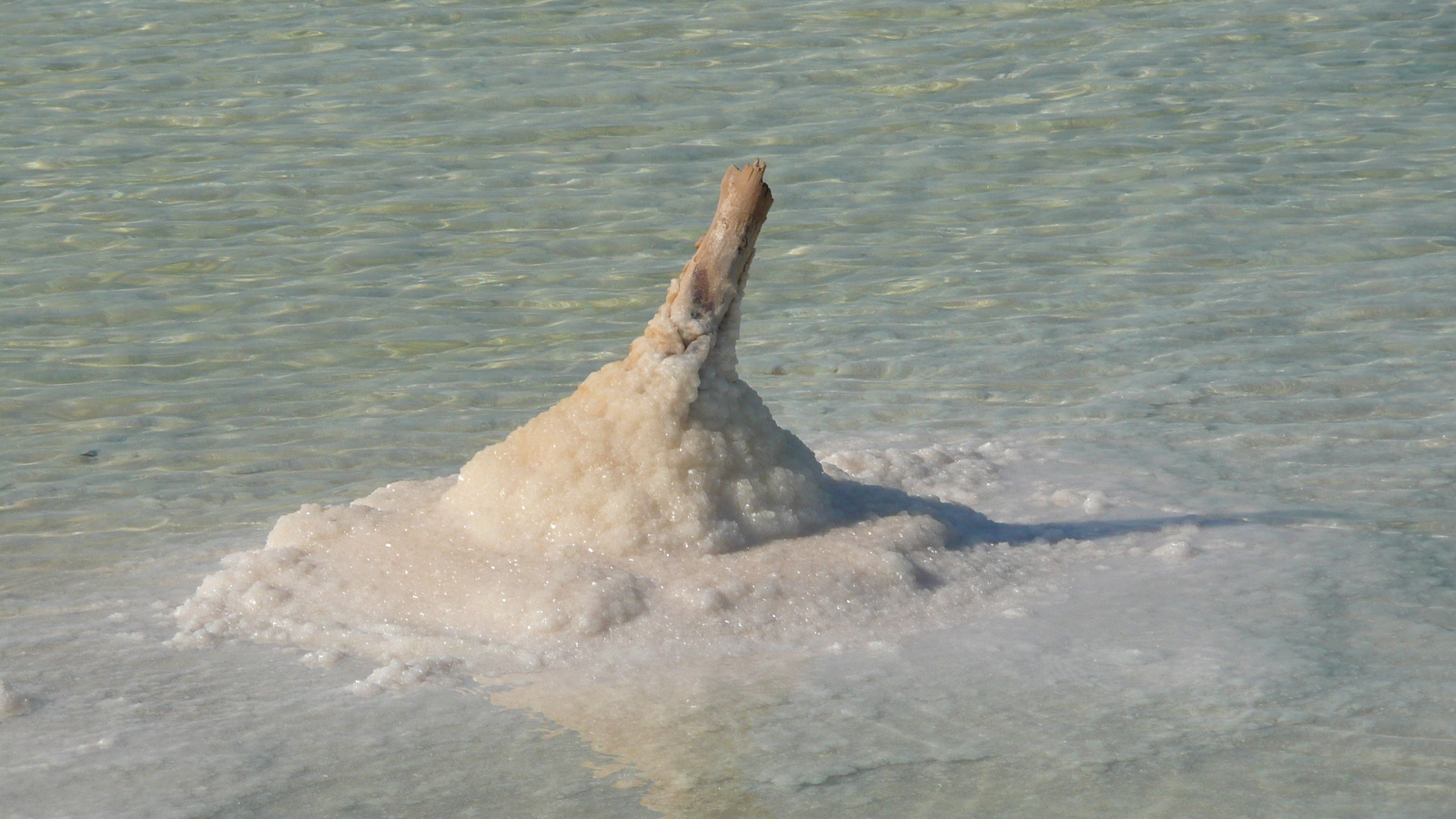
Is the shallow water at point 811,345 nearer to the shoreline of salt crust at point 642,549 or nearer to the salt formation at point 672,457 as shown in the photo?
the shoreline of salt crust at point 642,549

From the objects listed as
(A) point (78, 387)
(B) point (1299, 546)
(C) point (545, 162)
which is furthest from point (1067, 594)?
(C) point (545, 162)

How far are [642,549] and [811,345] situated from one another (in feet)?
8.20

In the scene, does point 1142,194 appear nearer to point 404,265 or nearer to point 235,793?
point 404,265

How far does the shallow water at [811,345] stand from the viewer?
3062 mm

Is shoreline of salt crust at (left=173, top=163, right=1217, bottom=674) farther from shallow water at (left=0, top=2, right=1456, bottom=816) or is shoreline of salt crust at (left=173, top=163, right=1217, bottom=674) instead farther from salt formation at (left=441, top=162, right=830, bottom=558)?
shallow water at (left=0, top=2, right=1456, bottom=816)

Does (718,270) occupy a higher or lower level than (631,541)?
higher

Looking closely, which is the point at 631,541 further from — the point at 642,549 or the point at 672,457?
the point at 672,457

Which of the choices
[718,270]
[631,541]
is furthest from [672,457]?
[718,270]

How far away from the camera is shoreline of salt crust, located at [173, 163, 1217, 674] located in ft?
11.4

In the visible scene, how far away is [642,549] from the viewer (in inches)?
143

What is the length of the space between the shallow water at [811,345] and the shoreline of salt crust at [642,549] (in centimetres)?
13

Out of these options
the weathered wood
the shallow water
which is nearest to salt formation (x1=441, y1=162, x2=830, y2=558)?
the weathered wood

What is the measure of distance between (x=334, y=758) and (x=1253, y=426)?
310 cm

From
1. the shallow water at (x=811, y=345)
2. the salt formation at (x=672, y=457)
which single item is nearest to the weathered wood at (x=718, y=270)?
the salt formation at (x=672, y=457)
